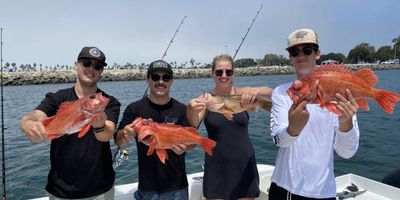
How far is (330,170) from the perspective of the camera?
3221mm

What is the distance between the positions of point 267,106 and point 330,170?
1.30 m

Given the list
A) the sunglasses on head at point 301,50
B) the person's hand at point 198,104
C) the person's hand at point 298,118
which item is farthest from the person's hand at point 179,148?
the sunglasses on head at point 301,50

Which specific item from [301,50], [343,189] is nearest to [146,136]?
[301,50]

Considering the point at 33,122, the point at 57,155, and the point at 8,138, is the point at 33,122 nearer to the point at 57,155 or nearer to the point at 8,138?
the point at 57,155

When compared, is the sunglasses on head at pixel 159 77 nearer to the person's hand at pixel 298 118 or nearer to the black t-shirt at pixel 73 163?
the black t-shirt at pixel 73 163

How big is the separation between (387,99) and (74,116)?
300cm

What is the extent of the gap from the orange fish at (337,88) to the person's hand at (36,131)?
2.43 m

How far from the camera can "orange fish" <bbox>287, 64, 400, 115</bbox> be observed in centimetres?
283

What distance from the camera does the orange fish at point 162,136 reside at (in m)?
3.49

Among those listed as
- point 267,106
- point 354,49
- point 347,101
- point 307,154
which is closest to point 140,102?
point 267,106

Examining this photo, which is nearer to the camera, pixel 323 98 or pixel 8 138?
pixel 323 98

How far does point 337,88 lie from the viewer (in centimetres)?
290

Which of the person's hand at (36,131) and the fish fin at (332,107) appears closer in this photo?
the fish fin at (332,107)

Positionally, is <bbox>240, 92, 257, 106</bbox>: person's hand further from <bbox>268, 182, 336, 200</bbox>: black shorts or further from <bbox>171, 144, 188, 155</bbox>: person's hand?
<bbox>268, 182, 336, 200</bbox>: black shorts
